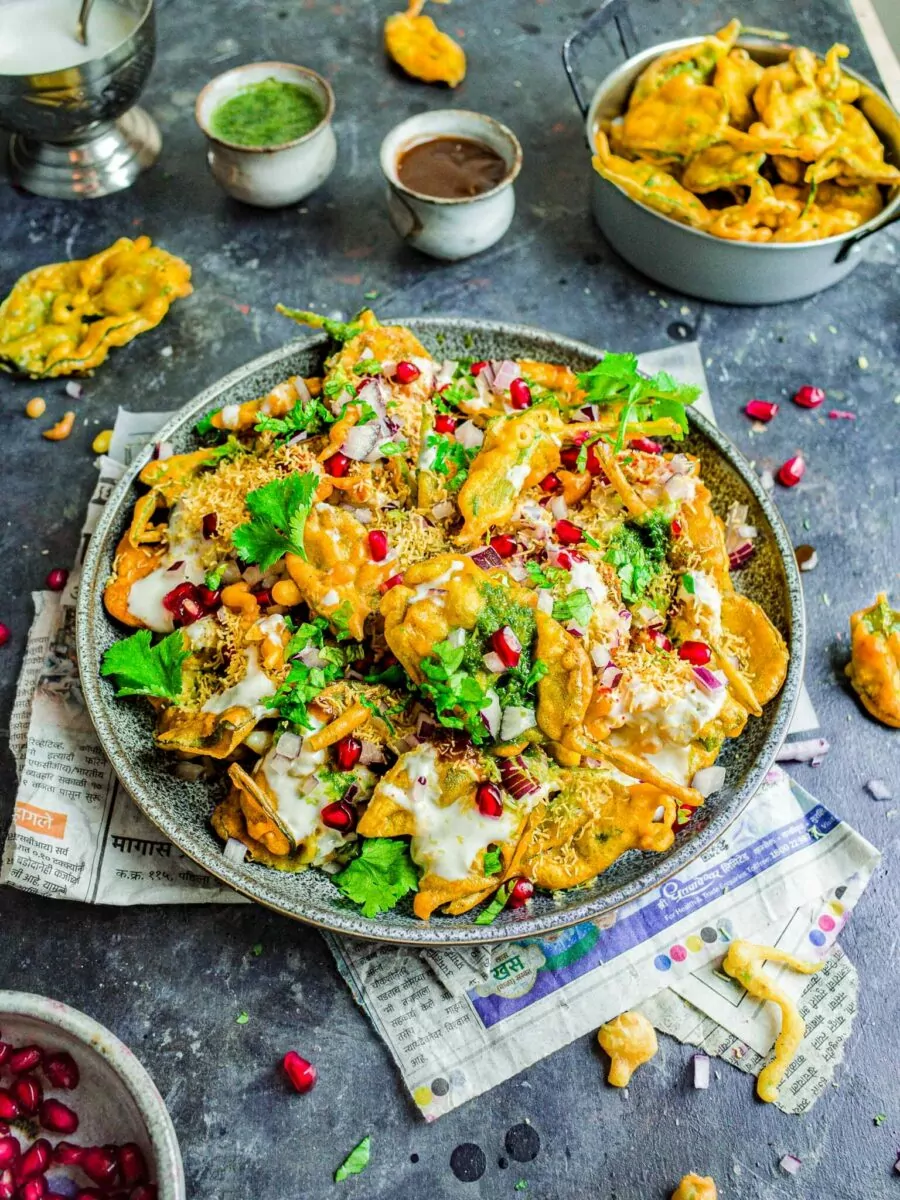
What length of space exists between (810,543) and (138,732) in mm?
2516

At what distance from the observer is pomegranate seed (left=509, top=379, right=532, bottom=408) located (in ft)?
10.5

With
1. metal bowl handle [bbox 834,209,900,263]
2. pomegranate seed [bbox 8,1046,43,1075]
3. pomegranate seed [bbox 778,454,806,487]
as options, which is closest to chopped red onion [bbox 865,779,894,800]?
pomegranate seed [bbox 778,454,806,487]

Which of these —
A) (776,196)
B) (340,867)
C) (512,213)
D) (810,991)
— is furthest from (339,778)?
(776,196)

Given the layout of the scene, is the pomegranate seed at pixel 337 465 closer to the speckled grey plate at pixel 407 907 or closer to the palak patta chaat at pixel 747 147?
the speckled grey plate at pixel 407 907

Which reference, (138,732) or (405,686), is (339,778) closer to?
(405,686)

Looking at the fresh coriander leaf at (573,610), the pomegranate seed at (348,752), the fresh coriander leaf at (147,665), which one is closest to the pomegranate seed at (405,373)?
the fresh coriander leaf at (573,610)

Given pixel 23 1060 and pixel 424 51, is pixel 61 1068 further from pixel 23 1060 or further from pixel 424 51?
pixel 424 51

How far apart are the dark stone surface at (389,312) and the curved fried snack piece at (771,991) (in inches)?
3.2

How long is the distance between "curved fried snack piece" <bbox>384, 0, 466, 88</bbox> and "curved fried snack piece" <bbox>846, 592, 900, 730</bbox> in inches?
131

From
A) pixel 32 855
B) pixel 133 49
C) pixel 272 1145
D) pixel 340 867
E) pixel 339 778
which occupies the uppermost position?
pixel 133 49

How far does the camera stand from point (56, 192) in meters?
4.51

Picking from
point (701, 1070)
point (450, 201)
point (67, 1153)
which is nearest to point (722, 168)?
point (450, 201)

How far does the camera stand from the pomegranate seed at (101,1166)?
7.61 ft

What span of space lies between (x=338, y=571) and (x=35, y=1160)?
163 centimetres
